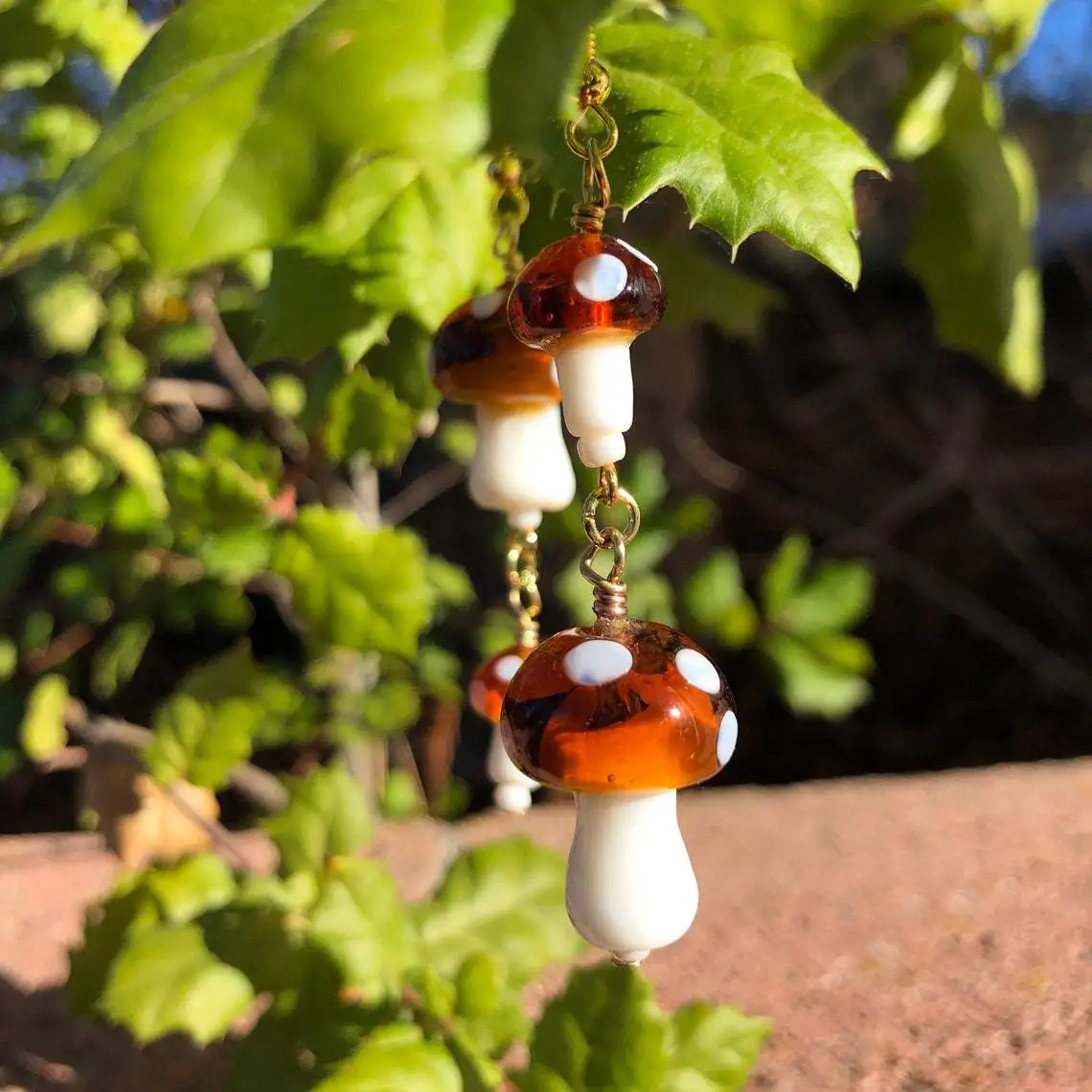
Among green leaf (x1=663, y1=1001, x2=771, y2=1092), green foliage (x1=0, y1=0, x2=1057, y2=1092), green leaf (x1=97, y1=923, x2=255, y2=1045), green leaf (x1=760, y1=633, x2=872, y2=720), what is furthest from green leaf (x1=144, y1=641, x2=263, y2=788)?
green leaf (x1=760, y1=633, x2=872, y2=720)

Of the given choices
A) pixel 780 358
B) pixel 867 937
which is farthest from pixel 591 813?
pixel 780 358

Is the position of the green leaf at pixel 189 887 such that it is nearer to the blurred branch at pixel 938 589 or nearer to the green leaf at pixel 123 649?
the green leaf at pixel 123 649

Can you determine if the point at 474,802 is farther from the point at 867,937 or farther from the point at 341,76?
the point at 341,76

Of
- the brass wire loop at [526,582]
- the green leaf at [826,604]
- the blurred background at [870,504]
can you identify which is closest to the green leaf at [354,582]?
the brass wire loop at [526,582]

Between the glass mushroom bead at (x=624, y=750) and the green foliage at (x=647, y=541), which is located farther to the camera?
the green foliage at (x=647, y=541)

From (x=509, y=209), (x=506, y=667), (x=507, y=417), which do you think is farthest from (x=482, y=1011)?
(x=509, y=209)

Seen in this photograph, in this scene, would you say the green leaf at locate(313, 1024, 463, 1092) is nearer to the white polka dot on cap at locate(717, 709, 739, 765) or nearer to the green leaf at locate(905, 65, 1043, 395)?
the white polka dot on cap at locate(717, 709, 739, 765)

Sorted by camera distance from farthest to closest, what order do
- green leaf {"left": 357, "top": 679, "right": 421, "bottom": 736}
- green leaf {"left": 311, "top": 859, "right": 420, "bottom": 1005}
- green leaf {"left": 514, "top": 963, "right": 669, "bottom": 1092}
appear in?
green leaf {"left": 357, "top": 679, "right": 421, "bottom": 736} < green leaf {"left": 311, "top": 859, "right": 420, "bottom": 1005} < green leaf {"left": 514, "top": 963, "right": 669, "bottom": 1092}
